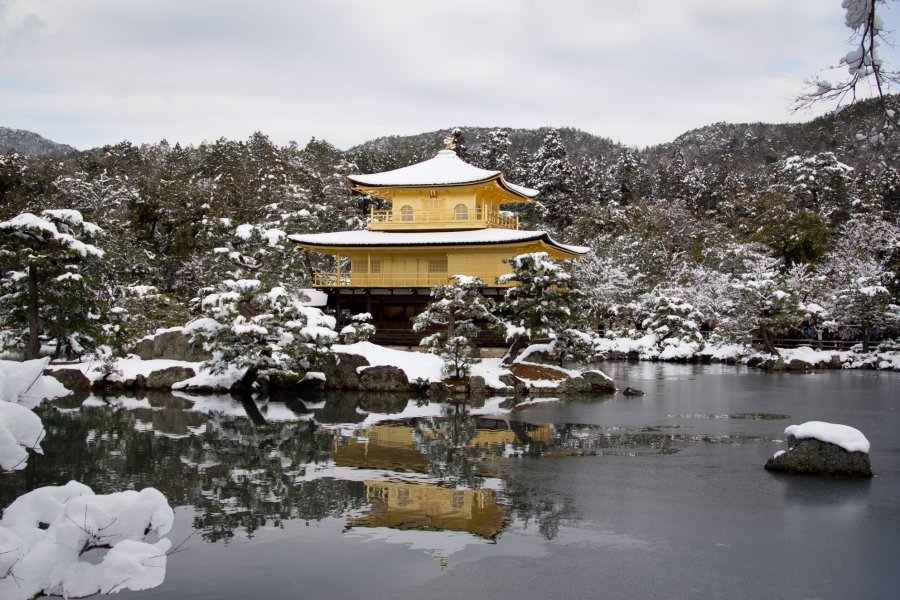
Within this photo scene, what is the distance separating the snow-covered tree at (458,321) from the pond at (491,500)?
4.19 meters

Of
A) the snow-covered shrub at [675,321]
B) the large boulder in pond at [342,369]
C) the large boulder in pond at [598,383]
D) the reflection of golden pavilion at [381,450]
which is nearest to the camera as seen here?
the reflection of golden pavilion at [381,450]

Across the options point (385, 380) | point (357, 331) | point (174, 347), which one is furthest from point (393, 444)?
point (174, 347)

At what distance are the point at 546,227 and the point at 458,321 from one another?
3092cm

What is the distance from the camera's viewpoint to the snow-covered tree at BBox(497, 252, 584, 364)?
2156 cm

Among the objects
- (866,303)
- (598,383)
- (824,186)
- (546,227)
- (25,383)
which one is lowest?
(598,383)

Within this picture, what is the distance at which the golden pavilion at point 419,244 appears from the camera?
96.4 ft

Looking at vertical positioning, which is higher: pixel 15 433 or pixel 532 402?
pixel 15 433

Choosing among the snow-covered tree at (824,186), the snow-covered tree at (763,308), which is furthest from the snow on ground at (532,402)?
the snow-covered tree at (824,186)

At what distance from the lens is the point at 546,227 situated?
51.1 m

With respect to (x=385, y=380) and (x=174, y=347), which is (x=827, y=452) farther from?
(x=174, y=347)

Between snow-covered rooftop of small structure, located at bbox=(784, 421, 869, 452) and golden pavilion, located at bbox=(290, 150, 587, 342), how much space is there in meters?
17.9

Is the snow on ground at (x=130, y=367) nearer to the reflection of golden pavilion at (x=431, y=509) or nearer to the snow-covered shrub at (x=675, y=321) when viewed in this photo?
the reflection of golden pavilion at (x=431, y=509)

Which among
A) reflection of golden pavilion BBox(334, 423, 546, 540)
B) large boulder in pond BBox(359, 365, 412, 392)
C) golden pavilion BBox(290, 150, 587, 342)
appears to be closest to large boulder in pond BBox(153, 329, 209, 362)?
large boulder in pond BBox(359, 365, 412, 392)

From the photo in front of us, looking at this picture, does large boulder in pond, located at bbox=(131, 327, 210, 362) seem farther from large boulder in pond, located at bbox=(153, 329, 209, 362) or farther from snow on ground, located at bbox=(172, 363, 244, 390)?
snow on ground, located at bbox=(172, 363, 244, 390)
